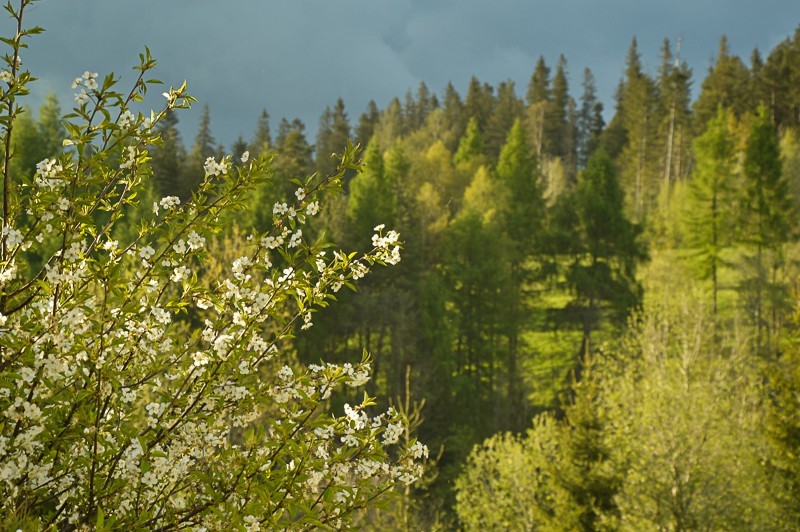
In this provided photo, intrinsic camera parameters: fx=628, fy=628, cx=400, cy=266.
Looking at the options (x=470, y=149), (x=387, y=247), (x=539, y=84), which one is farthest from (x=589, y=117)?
(x=387, y=247)

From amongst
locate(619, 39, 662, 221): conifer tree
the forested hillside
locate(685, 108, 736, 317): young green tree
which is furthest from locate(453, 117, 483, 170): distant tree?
locate(685, 108, 736, 317): young green tree

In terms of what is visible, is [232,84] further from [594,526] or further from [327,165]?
[327,165]

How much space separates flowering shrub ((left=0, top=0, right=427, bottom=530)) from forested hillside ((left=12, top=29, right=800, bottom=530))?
760 centimetres

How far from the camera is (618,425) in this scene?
15.0 m

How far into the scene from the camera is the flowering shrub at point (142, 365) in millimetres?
2533

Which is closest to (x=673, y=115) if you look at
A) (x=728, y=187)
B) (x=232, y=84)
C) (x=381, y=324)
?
(x=728, y=187)

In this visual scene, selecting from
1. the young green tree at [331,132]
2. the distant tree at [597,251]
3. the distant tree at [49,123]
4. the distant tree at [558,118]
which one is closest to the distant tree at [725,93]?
the distant tree at [558,118]

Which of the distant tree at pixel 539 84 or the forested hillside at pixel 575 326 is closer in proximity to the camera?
the forested hillside at pixel 575 326

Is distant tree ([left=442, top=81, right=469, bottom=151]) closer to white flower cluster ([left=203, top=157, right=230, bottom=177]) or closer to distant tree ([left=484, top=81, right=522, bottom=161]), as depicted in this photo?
distant tree ([left=484, top=81, right=522, bottom=161])

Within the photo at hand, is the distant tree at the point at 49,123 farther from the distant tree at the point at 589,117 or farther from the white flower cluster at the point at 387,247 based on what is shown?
the distant tree at the point at 589,117

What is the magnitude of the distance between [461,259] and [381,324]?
21.5 feet

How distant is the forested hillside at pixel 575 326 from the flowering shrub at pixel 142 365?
24.9 feet

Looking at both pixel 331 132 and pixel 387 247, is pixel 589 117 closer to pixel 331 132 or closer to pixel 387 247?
pixel 331 132

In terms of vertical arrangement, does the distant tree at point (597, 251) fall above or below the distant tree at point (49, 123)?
below
